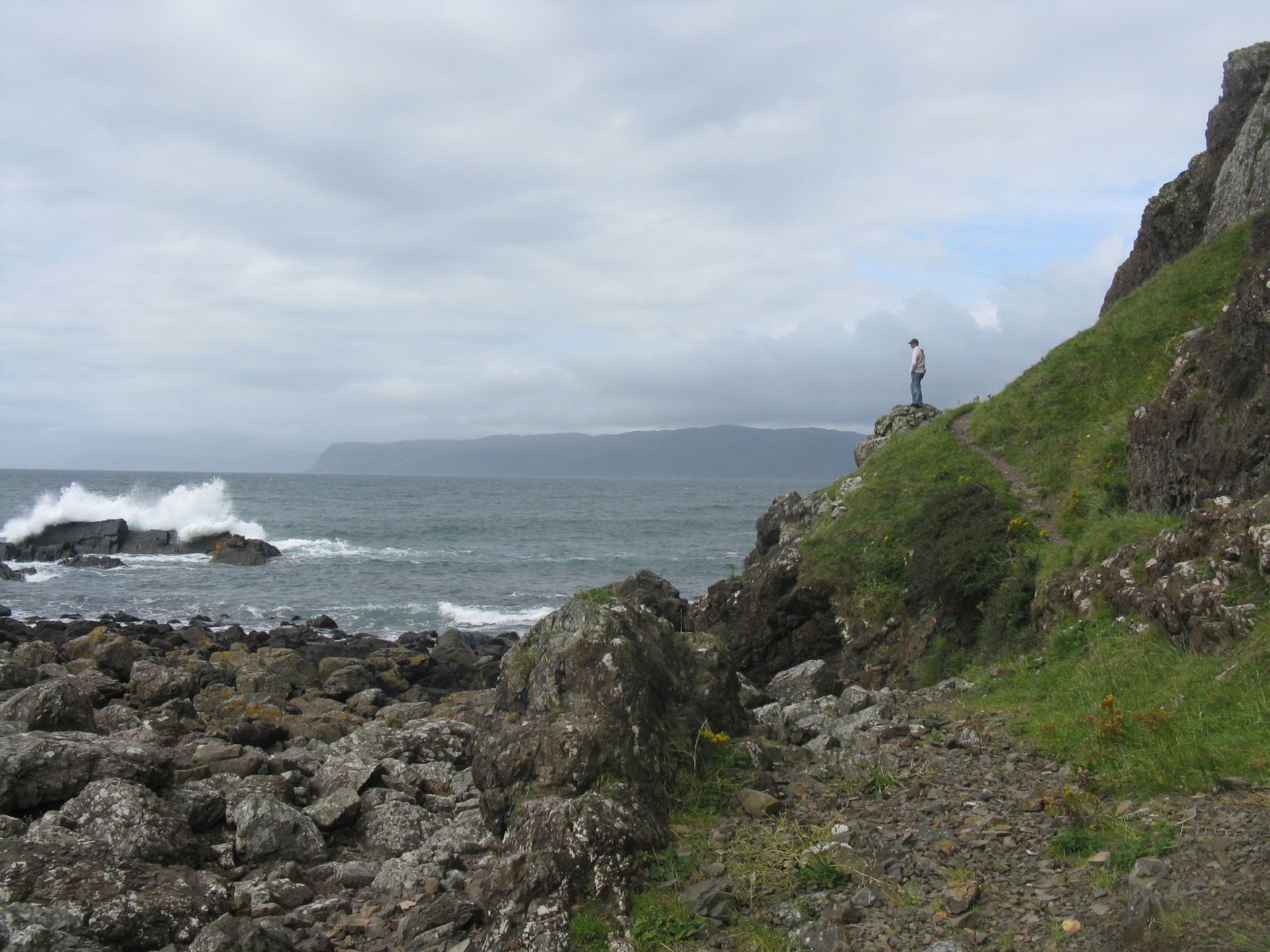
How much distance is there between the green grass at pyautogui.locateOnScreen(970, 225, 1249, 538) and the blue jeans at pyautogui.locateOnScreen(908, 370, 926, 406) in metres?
4.42

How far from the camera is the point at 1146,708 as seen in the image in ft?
28.8

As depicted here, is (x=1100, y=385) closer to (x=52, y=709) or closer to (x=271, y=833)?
(x=271, y=833)

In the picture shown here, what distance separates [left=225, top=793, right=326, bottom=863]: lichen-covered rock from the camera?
31.7 feet

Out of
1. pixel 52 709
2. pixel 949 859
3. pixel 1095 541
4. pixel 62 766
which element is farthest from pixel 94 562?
pixel 949 859

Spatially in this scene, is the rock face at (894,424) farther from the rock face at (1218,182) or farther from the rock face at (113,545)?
the rock face at (113,545)

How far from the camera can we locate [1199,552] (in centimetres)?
1060

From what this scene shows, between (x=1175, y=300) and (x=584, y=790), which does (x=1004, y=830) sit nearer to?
(x=584, y=790)

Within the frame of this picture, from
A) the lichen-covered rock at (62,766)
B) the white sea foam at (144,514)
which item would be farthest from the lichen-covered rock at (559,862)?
the white sea foam at (144,514)

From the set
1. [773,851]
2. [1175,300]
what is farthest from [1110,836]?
[1175,300]

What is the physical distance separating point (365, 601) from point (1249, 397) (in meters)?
38.9

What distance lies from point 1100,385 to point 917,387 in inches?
370

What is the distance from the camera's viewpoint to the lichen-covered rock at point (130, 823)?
871 cm

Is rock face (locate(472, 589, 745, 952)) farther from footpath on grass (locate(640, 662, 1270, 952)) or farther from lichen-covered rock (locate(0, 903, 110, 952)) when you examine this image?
lichen-covered rock (locate(0, 903, 110, 952))

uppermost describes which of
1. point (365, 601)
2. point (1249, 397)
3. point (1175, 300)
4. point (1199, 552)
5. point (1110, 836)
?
point (1175, 300)
